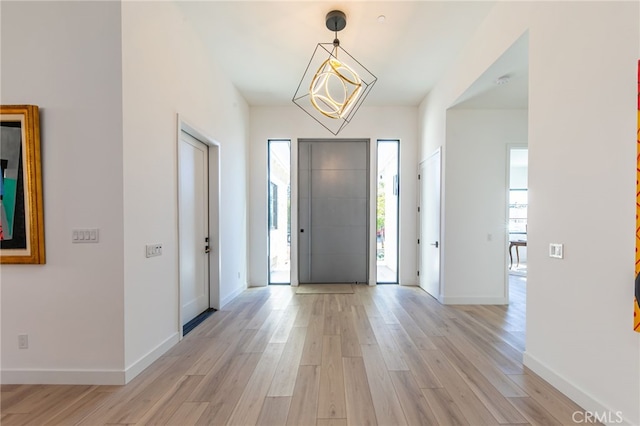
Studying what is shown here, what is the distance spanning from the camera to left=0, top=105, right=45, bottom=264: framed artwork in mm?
2018

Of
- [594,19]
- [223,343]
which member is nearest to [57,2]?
[223,343]

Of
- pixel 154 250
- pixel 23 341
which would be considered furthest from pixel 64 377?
pixel 154 250

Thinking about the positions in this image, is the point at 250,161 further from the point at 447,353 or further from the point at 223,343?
the point at 447,353

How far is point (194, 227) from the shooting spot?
343cm

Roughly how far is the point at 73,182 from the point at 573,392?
3.98 m

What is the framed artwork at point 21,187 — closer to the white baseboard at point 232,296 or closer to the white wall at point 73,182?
the white wall at point 73,182

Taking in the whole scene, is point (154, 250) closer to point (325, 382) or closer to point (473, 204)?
point (325, 382)

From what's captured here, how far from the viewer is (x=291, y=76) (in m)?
4.05

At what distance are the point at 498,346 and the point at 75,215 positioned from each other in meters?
4.00

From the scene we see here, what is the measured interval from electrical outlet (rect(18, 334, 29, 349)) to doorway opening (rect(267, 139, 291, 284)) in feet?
11.3

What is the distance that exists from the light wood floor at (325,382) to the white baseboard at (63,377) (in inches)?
2.0

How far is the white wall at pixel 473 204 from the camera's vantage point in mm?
3986

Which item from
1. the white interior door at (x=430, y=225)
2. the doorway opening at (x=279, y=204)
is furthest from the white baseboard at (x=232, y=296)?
the white interior door at (x=430, y=225)

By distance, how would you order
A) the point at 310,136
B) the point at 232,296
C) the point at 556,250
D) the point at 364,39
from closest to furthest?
the point at 556,250 < the point at 364,39 < the point at 232,296 < the point at 310,136
